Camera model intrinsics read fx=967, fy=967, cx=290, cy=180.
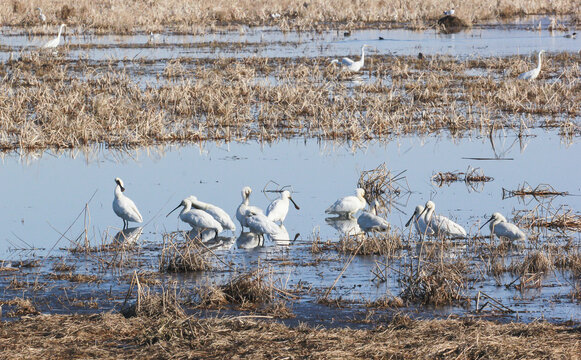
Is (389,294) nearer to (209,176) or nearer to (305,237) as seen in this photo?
(305,237)

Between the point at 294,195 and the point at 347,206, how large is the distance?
1.29 metres

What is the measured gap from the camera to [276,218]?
36.2 feet

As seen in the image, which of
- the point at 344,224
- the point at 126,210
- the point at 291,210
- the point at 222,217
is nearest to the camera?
the point at 222,217

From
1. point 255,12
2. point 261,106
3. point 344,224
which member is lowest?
point 344,224

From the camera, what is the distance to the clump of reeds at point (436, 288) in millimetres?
7488

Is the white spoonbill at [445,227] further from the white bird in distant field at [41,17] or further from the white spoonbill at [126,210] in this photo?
the white bird in distant field at [41,17]

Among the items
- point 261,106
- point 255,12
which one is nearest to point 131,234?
point 261,106

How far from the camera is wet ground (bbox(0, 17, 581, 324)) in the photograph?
7.93m

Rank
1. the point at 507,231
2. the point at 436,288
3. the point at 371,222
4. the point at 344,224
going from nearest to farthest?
the point at 436,288
the point at 507,231
the point at 371,222
the point at 344,224

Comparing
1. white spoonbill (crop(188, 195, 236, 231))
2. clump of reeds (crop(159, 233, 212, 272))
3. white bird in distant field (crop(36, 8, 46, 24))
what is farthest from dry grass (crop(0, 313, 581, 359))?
white bird in distant field (crop(36, 8, 46, 24))

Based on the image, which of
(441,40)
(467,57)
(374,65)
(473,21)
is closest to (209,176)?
(374,65)

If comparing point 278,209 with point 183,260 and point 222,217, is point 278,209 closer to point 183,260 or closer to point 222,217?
point 222,217

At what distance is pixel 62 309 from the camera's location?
7.36m

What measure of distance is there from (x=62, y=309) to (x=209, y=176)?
6.44 meters
